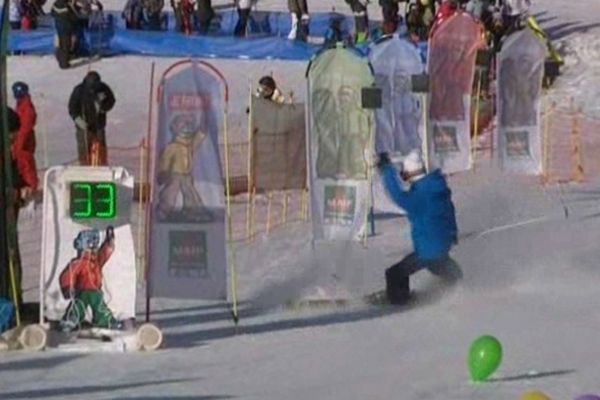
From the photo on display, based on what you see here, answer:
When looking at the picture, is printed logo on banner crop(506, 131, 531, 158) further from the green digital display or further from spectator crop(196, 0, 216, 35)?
spectator crop(196, 0, 216, 35)

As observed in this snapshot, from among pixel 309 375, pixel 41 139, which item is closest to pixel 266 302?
pixel 309 375

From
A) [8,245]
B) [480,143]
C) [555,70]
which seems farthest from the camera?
[555,70]

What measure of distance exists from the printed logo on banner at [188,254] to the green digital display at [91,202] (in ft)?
2.02

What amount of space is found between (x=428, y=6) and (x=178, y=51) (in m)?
4.61

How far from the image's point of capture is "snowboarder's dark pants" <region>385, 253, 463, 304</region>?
1552cm

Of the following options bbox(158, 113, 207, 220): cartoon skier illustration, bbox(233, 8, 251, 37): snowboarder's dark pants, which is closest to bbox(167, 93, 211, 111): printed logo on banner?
bbox(158, 113, 207, 220): cartoon skier illustration

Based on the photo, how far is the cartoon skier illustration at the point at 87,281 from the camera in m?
13.6

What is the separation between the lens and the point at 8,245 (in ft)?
46.6

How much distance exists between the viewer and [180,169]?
1401 cm

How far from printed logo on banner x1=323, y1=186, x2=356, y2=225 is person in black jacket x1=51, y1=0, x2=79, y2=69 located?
16933mm

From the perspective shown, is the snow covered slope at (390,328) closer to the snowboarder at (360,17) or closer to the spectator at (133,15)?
the snowboarder at (360,17)

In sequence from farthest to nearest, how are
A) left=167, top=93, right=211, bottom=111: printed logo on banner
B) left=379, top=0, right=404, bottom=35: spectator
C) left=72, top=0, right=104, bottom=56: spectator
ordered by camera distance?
1. left=379, top=0, right=404, bottom=35: spectator
2. left=72, top=0, right=104, bottom=56: spectator
3. left=167, top=93, right=211, bottom=111: printed logo on banner

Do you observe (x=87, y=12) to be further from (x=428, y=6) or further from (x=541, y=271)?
(x=541, y=271)

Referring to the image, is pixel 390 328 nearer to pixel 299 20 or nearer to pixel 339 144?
pixel 339 144
